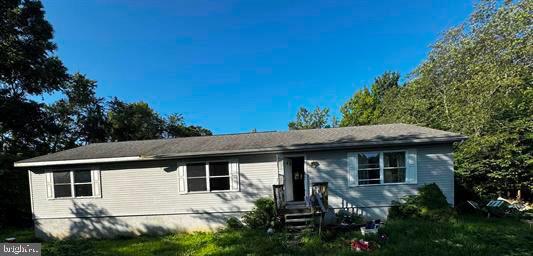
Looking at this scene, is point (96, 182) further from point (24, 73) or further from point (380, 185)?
point (24, 73)

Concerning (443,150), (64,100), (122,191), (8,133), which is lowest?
(122,191)

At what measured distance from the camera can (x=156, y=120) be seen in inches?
1337

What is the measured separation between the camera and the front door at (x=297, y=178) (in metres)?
11.6

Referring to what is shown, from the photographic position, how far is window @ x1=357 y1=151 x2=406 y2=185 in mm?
9547

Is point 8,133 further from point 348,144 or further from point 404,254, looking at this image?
point 404,254

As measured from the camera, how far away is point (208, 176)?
33.5ft

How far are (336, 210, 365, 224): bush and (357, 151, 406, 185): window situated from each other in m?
1.08

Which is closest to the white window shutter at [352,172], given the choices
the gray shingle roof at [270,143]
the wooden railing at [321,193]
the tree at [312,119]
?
the gray shingle roof at [270,143]

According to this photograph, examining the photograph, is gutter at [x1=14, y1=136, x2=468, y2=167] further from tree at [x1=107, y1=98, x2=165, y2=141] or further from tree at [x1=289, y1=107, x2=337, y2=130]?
tree at [x1=289, y1=107, x2=337, y2=130]

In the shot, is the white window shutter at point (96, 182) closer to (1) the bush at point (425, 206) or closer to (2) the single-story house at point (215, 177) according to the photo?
(2) the single-story house at point (215, 177)

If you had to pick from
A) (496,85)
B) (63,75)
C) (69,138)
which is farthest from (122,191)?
(69,138)

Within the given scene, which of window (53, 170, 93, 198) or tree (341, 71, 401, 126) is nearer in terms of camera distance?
window (53, 170, 93, 198)

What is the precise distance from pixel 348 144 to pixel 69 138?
26022 mm

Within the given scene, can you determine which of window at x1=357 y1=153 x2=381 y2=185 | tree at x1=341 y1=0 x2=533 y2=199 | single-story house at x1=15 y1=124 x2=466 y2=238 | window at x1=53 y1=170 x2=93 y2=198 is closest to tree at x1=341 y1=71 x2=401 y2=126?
tree at x1=341 y1=0 x2=533 y2=199
